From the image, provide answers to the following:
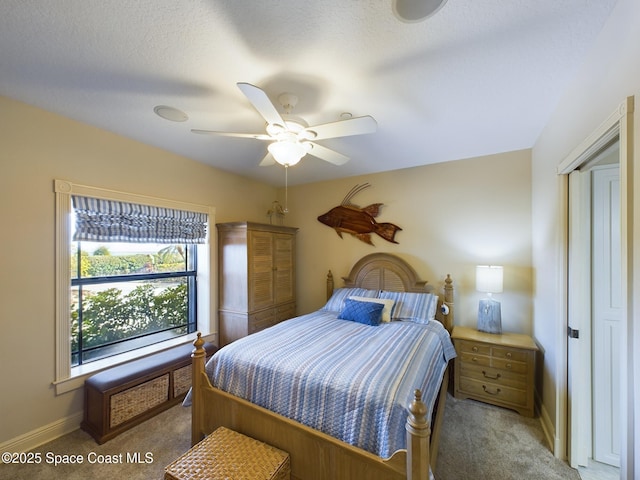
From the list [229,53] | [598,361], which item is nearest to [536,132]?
[598,361]

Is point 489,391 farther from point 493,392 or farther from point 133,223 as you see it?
point 133,223

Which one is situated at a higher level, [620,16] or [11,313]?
[620,16]

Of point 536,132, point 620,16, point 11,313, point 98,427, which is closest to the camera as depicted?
point 620,16

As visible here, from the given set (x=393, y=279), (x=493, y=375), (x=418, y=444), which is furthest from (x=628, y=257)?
(x=393, y=279)

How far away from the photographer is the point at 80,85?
5.76 feet

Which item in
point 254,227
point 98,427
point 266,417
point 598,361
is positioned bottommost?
point 98,427

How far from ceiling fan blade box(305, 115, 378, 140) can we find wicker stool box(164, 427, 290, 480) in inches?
78.0

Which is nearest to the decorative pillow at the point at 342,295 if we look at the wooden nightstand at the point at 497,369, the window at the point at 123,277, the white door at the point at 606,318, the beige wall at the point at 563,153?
the wooden nightstand at the point at 497,369

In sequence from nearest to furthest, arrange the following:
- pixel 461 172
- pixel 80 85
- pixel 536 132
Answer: pixel 80 85, pixel 536 132, pixel 461 172

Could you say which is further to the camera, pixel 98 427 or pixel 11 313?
pixel 98 427

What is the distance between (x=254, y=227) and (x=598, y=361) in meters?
3.23

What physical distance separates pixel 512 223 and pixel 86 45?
378 cm

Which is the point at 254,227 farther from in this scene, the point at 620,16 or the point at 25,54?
the point at 620,16

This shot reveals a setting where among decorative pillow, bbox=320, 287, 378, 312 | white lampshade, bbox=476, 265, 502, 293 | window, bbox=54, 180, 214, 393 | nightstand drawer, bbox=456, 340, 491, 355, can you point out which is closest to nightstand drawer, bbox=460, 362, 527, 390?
nightstand drawer, bbox=456, 340, 491, 355
